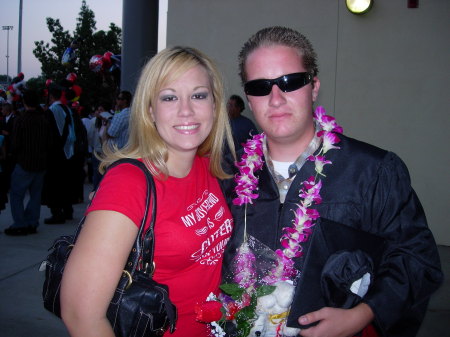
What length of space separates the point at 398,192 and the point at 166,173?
1.06 m

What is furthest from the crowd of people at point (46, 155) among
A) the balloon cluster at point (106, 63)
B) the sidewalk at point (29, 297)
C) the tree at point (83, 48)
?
the tree at point (83, 48)

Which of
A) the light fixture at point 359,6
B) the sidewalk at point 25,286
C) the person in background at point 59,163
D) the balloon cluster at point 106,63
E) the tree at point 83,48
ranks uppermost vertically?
the tree at point 83,48

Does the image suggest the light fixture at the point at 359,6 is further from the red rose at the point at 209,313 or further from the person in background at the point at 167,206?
the red rose at the point at 209,313

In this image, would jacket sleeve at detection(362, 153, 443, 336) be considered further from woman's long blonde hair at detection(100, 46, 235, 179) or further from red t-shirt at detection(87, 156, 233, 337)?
woman's long blonde hair at detection(100, 46, 235, 179)

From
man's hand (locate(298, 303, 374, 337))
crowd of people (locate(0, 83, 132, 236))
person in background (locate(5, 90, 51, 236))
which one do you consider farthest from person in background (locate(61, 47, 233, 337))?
person in background (locate(5, 90, 51, 236))

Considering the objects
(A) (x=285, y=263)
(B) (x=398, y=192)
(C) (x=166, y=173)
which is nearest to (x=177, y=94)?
(C) (x=166, y=173)

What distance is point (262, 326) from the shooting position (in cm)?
164

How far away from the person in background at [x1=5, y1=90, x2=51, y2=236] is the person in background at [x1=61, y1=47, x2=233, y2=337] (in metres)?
4.76

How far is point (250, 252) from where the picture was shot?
5.92 ft

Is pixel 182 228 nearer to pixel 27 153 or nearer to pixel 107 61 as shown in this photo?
pixel 27 153

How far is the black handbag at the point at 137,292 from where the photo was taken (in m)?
1.58

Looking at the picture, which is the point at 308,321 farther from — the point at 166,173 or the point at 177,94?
the point at 177,94

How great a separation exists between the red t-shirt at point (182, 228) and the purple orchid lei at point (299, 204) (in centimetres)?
18

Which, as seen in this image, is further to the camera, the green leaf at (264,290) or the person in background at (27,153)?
the person in background at (27,153)
